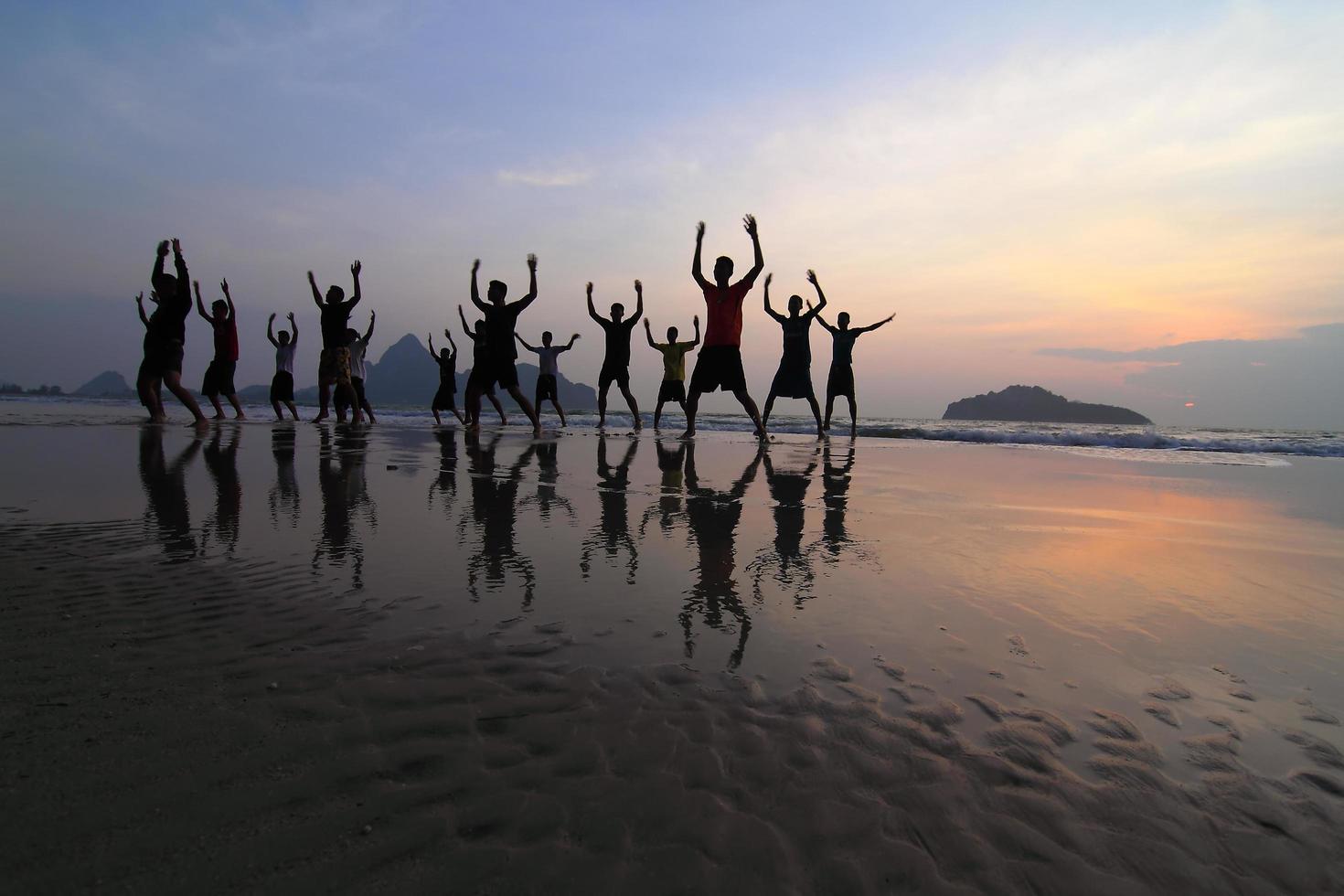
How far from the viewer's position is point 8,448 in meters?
5.86

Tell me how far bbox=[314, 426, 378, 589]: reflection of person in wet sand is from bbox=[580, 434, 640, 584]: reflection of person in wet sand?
3.21 feet

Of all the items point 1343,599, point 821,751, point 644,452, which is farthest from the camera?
point 644,452

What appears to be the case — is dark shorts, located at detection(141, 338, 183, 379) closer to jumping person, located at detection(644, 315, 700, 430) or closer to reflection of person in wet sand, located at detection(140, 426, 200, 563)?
reflection of person in wet sand, located at detection(140, 426, 200, 563)

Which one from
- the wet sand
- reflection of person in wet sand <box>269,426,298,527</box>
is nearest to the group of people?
reflection of person in wet sand <box>269,426,298,527</box>

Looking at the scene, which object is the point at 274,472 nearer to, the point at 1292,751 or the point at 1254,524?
the point at 1292,751

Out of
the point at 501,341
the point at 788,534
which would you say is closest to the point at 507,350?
the point at 501,341

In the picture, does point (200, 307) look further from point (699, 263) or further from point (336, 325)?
point (699, 263)

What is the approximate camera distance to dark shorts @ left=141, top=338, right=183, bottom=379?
360 inches

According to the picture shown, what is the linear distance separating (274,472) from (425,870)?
474cm

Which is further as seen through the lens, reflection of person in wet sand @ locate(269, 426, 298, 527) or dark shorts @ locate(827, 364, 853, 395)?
dark shorts @ locate(827, 364, 853, 395)

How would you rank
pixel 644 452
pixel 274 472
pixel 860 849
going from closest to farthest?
pixel 860 849 → pixel 274 472 → pixel 644 452

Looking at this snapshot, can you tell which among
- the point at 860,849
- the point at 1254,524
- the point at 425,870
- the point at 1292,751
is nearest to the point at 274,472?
the point at 425,870

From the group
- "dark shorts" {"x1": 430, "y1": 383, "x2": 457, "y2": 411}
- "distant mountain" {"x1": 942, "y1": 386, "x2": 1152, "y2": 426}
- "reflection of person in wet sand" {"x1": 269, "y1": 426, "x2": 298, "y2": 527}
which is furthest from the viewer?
"distant mountain" {"x1": 942, "y1": 386, "x2": 1152, "y2": 426}

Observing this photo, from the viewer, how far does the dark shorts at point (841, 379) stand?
12.9 meters
